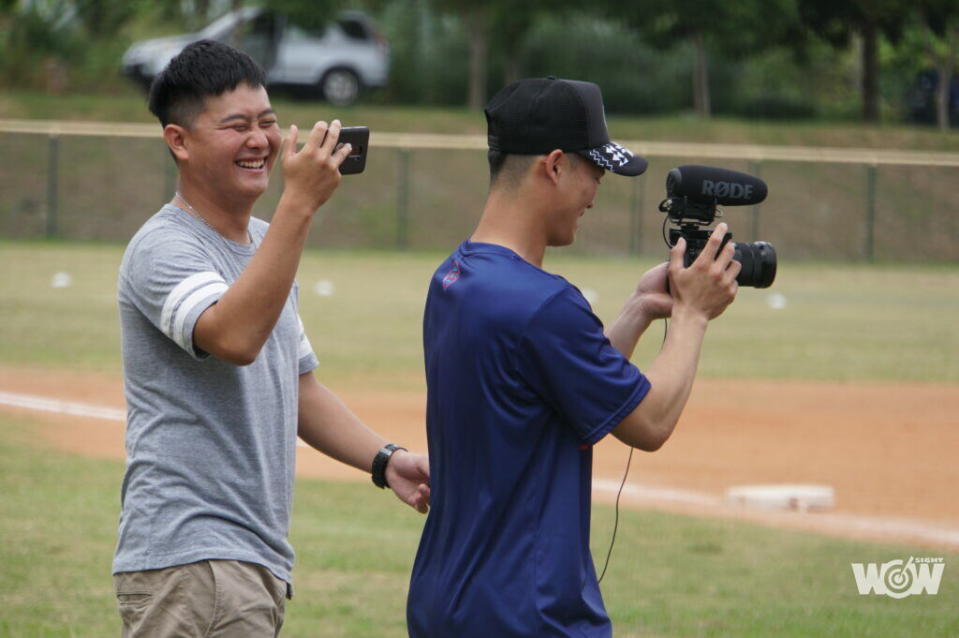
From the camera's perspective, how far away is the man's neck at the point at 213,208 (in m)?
3.49

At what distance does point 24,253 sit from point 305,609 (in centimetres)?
2262

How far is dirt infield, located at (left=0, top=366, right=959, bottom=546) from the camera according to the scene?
30.1 ft

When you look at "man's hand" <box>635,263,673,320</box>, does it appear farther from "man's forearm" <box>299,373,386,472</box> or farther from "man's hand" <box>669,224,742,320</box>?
"man's forearm" <box>299,373,386,472</box>

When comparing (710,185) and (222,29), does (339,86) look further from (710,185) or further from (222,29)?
(710,185)

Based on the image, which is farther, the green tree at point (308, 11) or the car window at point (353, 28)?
the car window at point (353, 28)

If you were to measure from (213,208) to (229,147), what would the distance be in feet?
0.57

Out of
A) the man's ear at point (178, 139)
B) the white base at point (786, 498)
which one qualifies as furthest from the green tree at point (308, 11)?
the man's ear at point (178, 139)

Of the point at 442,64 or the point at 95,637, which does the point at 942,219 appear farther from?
the point at 95,637

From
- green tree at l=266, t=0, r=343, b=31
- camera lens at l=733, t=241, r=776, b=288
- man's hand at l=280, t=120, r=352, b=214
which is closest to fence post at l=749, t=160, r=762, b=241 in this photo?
green tree at l=266, t=0, r=343, b=31

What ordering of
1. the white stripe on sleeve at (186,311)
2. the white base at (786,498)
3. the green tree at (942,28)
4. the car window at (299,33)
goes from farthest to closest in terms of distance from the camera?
the green tree at (942,28), the car window at (299,33), the white base at (786,498), the white stripe on sleeve at (186,311)

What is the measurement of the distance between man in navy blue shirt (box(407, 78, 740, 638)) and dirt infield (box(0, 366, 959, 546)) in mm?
5769

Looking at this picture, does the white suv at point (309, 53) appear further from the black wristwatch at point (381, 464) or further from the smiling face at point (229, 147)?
the smiling face at point (229, 147)

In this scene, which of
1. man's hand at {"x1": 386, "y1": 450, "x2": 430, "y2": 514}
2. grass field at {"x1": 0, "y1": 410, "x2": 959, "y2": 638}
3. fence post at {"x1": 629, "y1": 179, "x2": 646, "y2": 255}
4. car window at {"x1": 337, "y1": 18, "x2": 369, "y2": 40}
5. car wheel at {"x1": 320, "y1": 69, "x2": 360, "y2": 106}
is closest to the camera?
man's hand at {"x1": 386, "y1": 450, "x2": 430, "y2": 514}
